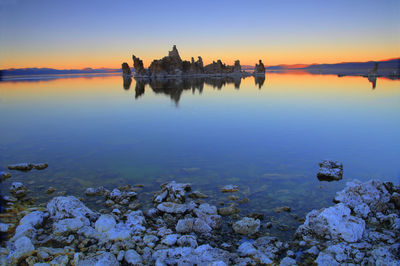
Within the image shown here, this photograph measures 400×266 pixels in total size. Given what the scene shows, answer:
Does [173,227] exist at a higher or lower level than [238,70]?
lower

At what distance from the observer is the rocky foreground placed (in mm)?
5383

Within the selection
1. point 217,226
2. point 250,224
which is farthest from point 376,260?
point 217,226

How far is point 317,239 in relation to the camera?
6.26 metres

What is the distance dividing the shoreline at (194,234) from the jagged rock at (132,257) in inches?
0.8

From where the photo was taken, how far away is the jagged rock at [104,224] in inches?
251

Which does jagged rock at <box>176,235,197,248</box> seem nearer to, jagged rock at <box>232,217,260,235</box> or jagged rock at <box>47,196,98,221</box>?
jagged rock at <box>232,217,260,235</box>

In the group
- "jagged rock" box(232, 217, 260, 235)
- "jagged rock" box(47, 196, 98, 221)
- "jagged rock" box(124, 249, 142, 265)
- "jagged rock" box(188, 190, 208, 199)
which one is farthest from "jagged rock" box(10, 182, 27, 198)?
"jagged rock" box(232, 217, 260, 235)

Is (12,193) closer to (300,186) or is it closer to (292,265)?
(292,265)

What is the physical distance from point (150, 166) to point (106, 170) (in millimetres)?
1865

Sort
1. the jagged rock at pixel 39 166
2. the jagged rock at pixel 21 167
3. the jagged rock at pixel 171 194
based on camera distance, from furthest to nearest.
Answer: the jagged rock at pixel 39 166, the jagged rock at pixel 21 167, the jagged rock at pixel 171 194

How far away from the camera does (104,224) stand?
6418 millimetres

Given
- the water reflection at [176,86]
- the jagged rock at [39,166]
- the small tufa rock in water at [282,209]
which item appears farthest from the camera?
the water reflection at [176,86]

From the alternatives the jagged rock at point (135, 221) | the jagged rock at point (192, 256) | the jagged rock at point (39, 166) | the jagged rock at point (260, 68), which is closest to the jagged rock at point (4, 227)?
the jagged rock at point (135, 221)

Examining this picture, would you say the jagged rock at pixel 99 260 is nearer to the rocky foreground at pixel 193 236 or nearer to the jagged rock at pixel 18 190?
the rocky foreground at pixel 193 236
